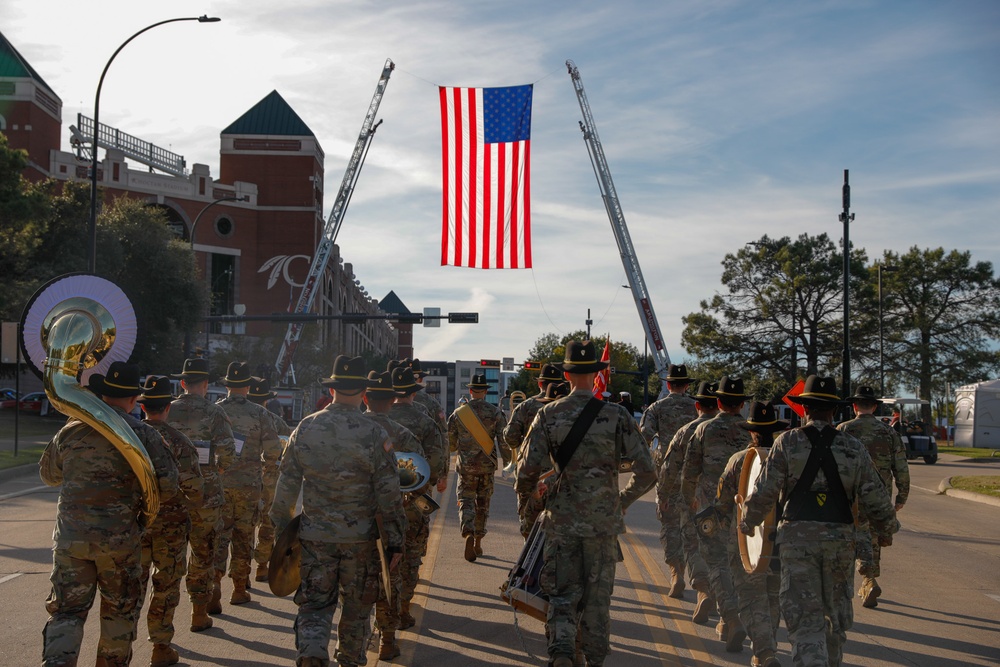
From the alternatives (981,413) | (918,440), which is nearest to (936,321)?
(981,413)

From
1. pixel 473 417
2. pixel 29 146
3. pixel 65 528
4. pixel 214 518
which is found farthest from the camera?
pixel 29 146

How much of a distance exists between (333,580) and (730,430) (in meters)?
3.83

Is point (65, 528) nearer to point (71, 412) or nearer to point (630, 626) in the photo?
point (71, 412)

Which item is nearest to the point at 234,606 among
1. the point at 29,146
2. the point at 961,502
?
the point at 961,502

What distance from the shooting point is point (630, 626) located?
8531 millimetres

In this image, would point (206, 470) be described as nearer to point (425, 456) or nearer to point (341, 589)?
point (425, 456)

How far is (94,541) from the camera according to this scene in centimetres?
586

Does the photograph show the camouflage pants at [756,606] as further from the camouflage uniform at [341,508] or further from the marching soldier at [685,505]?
the camouflage uniform at [341,508]

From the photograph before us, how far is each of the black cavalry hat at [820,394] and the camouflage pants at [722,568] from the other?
5.71ft

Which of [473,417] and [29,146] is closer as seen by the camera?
[473,417]

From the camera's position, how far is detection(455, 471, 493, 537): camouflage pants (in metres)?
12.1

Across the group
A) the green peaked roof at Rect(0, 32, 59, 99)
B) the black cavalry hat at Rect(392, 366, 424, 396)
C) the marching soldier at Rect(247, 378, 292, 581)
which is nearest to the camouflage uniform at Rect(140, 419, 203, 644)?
the black cavalry hat at Rect(392, 366, 424, 396)

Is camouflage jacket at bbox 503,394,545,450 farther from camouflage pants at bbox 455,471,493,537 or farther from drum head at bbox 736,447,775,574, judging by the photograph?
camouflage pants at bbox 455,471,493,537

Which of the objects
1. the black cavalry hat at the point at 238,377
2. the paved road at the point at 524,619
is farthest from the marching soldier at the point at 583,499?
the black cavalry hat at the point at 238,377
